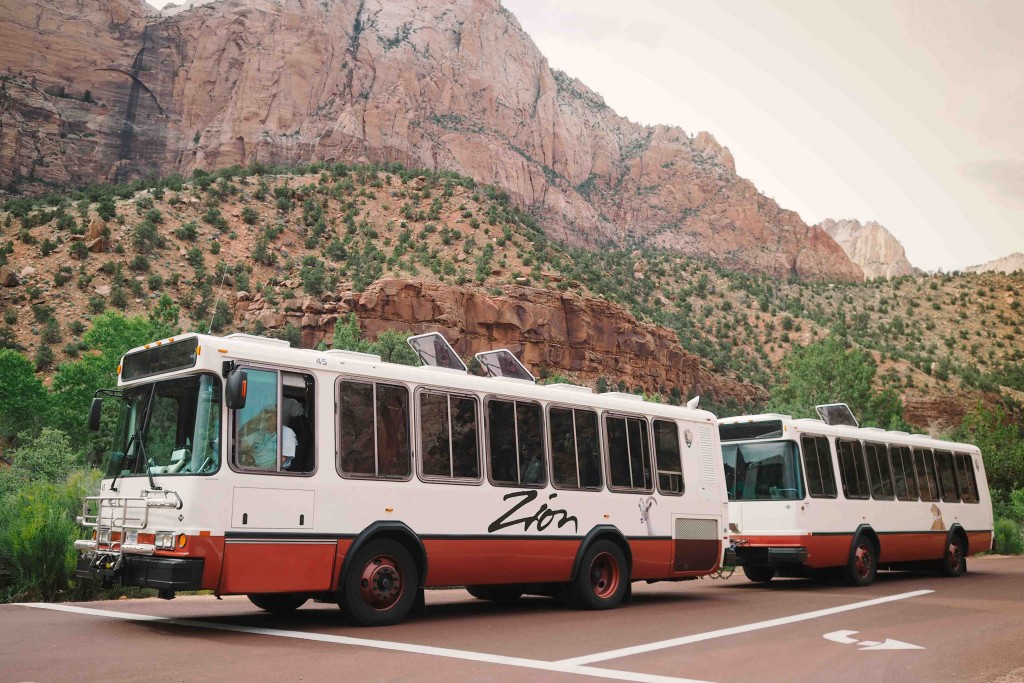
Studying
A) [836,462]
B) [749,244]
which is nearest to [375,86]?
Result: [749,244]

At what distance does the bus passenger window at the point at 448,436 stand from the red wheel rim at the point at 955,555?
579 inches

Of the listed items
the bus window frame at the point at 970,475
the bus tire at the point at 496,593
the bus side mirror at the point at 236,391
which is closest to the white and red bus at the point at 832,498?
the bus window frame at the point at 970,475

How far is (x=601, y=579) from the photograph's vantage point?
1324 cm

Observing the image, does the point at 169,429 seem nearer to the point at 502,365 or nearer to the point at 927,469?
the point at 502,365

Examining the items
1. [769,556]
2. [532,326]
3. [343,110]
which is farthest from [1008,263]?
[769,556]

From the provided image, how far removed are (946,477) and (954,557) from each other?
1855 mm

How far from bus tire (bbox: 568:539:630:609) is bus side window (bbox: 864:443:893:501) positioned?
7870mm

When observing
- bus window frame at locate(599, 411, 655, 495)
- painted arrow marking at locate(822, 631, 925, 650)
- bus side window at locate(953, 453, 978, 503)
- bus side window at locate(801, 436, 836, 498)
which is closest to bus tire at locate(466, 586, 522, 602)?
bus window frame at locate(599, 411, 655, 495)

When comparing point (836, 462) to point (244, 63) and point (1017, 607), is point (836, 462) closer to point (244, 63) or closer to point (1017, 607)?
point (1017, 607)

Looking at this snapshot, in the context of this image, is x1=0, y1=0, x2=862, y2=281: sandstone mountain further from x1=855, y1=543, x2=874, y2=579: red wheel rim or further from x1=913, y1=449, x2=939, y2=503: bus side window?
x1=855, y1=543, x2=874, y2=579: red wheel rim

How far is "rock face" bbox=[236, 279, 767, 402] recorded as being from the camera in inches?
2215

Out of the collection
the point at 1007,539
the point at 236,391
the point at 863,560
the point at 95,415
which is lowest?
the point at 863,560

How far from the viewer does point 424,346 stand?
1242 centimetres

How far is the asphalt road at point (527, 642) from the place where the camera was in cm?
764
